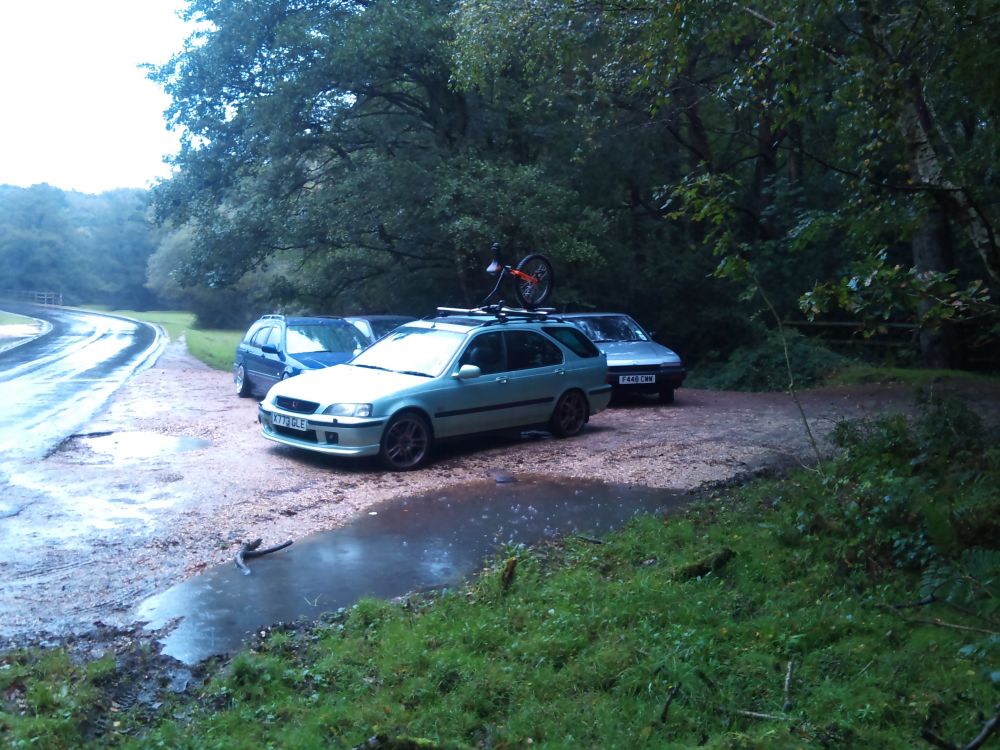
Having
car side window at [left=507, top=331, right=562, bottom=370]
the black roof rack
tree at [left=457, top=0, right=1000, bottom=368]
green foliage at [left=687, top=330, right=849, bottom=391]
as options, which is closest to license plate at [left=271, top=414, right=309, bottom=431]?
car side window at [left=507, top=331, right=562, bottom=370]

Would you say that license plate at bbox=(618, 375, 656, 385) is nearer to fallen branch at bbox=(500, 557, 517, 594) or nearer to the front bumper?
the front bumper

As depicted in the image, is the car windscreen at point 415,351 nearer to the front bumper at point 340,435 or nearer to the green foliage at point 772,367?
the front bumper at point 340,435

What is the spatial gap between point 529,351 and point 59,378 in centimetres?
1343

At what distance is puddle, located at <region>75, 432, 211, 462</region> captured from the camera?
36.2 ft

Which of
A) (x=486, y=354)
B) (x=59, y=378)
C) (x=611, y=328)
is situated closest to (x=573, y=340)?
(x=486, y=354)

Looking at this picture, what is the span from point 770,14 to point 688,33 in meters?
1.41

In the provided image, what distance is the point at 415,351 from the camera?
11406 millimetres

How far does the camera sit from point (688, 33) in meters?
9.95

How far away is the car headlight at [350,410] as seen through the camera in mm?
9922

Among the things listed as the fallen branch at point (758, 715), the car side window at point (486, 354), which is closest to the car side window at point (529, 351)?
the car side window at point (486, 354)

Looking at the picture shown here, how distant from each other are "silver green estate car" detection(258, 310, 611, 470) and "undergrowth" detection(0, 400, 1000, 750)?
357cm

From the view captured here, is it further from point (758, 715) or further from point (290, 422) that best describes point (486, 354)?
point (758, 715)

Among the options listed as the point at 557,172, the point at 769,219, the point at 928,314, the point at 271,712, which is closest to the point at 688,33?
the point at 928,314

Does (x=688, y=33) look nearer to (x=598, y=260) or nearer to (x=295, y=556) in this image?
(x=295, y=556)
